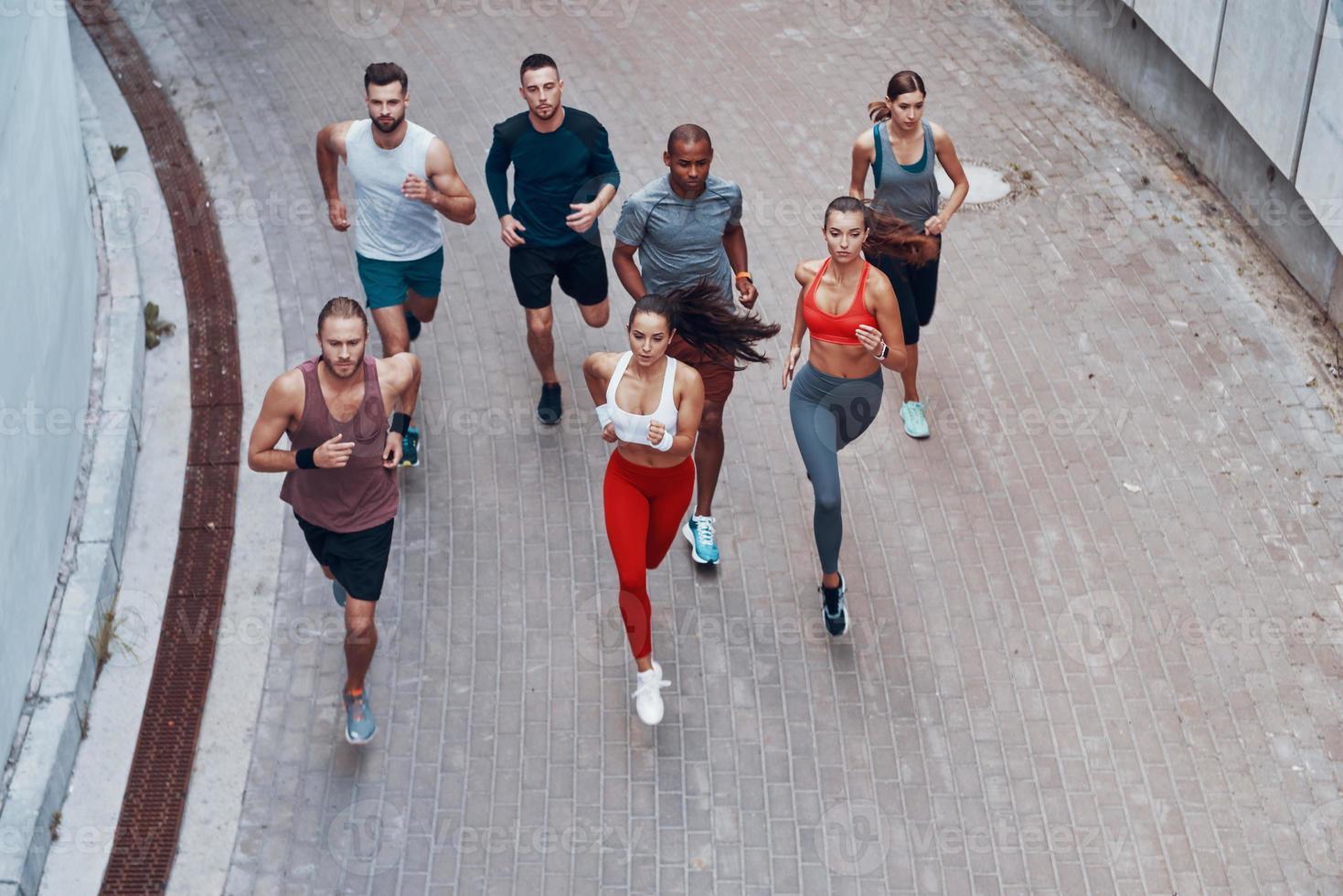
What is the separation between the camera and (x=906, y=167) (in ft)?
28.6

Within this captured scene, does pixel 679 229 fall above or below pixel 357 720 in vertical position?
above

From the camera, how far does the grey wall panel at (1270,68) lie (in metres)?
9.80

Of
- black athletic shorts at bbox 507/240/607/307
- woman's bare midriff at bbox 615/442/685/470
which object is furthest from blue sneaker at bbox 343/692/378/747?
black athletic shorts at bbox 507/240/607/307

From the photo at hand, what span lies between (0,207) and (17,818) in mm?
2669

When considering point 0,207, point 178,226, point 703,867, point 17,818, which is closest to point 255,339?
point 178,226

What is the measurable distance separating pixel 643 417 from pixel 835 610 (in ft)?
5.12

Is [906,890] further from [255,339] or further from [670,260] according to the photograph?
[255,339]

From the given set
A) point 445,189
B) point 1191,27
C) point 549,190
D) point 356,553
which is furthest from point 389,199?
point 1191,27

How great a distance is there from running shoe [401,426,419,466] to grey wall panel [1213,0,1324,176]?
18.4ft

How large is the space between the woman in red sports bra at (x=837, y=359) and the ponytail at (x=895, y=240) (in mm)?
694

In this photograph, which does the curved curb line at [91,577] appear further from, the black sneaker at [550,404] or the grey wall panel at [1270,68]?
the grey wall panel at [1270,68]

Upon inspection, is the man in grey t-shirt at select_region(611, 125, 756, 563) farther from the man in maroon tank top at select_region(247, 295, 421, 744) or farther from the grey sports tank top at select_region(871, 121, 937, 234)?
the man in maroon tank top at select_region(247, 295, 421, 744)

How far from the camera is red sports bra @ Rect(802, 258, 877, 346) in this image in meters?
7.52

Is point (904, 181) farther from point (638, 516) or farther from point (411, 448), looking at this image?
point (411, 448)
